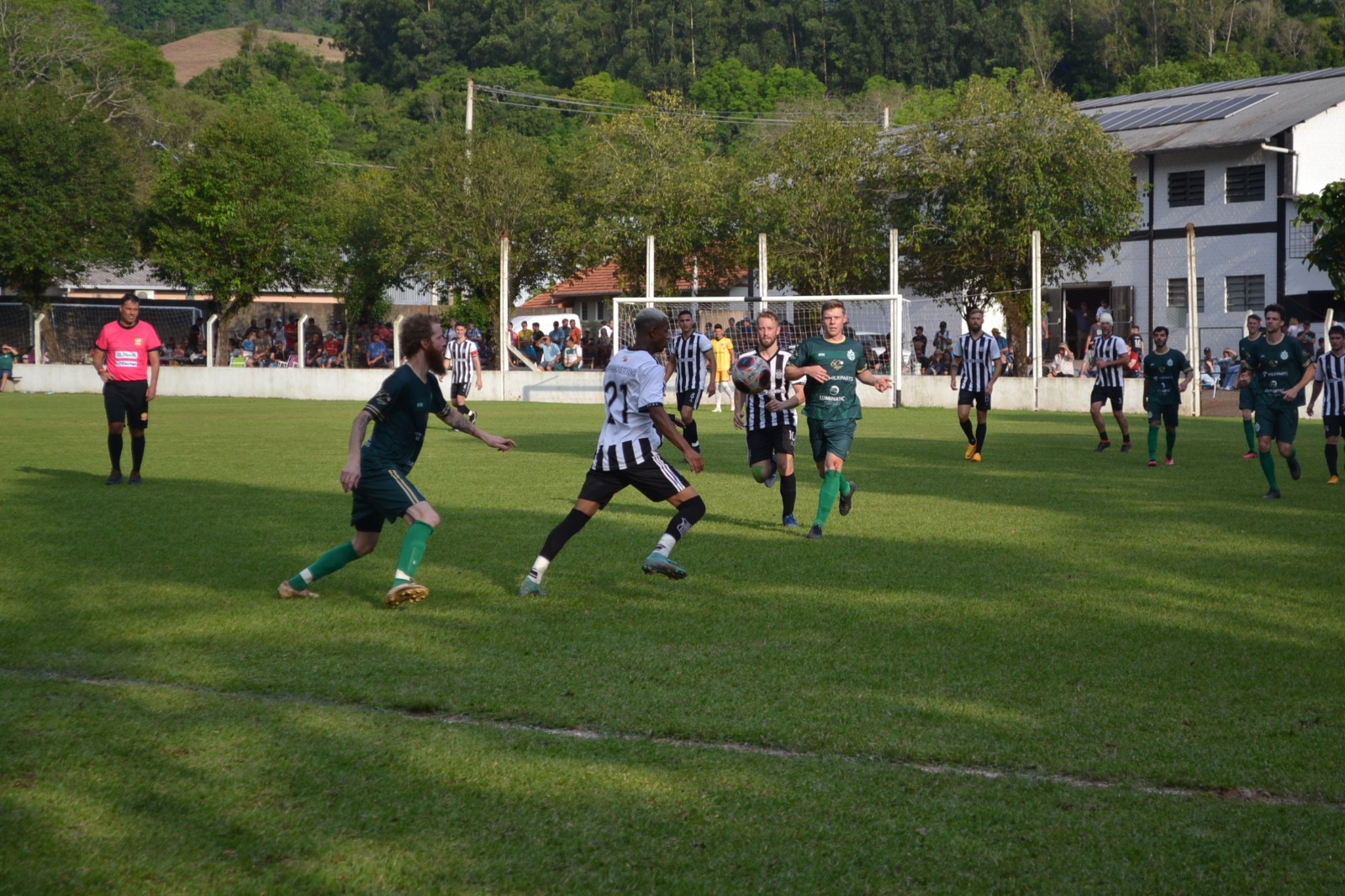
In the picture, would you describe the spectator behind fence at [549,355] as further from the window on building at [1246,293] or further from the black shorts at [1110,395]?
the window on building at [1246,293]

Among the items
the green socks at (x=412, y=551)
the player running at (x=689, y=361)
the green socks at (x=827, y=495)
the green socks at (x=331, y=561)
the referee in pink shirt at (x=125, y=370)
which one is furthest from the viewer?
the player running at (x=689, y=361)

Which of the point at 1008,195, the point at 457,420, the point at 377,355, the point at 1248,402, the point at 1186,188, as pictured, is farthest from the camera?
the point at 1186,188

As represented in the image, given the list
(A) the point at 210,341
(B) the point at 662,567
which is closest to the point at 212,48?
(A) the point at 210,341

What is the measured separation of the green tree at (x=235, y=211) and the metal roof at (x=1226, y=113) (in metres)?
27.0

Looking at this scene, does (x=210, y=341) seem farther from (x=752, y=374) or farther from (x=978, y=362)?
(x=752, y=374)

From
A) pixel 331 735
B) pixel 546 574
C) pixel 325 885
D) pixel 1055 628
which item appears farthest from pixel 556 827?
pixel 546 574

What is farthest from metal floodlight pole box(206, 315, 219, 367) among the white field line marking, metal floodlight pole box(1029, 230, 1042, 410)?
the white field line marking

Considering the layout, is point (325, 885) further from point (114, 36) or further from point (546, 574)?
point (114, 36)

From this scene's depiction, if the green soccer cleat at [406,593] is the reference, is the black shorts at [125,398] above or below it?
above

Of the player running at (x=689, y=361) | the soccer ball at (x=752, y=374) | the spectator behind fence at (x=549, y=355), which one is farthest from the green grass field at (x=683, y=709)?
the spectator behind fence at (x=549, y=355)

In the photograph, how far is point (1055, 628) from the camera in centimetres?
709

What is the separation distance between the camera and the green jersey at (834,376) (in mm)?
10812

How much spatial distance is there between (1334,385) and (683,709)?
12.0m

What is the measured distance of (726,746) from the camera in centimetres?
498
